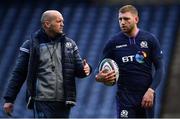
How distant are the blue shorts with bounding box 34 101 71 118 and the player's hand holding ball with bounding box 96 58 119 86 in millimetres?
Answer: 480

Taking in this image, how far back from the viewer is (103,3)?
564 inches

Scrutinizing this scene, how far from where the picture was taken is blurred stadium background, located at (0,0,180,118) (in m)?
11.6

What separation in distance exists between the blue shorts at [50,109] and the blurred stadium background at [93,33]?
15.2 ft

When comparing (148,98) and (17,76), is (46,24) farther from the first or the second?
(148,98)

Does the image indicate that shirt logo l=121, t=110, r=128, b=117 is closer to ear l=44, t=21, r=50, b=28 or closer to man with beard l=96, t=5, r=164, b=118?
man with beard l=96, t=5, r=164, b=118

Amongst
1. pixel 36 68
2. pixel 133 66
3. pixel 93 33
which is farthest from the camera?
pixel 93 33

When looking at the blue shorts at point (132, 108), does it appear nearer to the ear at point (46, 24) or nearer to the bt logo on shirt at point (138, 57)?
the bt logo on shirt at point (138, 57)

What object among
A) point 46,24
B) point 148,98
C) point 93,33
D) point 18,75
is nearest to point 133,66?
point 148,98

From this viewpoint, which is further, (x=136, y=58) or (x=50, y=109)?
(x=136, y=58)

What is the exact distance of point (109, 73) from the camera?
671 centimetres

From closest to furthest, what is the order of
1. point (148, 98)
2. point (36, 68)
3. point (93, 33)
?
point (148, 98) < point (36, 68) < point (93, 33)

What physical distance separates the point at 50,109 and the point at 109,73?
73 cm

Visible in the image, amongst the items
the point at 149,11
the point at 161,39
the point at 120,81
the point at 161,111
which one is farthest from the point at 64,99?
the point at 149,11

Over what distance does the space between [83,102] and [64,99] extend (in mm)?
5102
